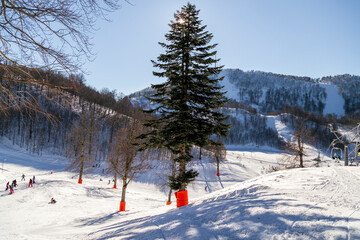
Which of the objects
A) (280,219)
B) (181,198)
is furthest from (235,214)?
(181,198)

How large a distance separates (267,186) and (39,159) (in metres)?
54.1

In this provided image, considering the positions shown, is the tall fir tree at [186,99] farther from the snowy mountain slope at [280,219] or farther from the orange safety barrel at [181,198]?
the snowy mountain slope at [280,219]

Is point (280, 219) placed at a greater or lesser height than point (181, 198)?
greater

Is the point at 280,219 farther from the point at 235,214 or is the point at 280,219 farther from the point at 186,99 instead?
the point at 186,99

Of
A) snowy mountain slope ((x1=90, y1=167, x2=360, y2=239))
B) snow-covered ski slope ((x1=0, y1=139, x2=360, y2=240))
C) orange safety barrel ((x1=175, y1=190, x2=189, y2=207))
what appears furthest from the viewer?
orange safety barrel ((x1=175, y1=190, x2=189, y2=207))

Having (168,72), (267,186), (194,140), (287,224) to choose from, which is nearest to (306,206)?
(287,224)

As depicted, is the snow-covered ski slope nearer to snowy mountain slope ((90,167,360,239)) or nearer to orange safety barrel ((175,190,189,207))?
snowy mountain slope ((90,167,360,239))

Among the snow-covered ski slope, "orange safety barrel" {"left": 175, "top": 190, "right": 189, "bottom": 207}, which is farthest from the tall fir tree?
the snow-covered ski slope

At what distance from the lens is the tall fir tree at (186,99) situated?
9.81 metres

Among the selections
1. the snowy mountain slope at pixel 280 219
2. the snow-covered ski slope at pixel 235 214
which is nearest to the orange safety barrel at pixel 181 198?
the snow-covered ski slope at pixel 235 214

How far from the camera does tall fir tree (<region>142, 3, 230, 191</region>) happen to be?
32.2 feet

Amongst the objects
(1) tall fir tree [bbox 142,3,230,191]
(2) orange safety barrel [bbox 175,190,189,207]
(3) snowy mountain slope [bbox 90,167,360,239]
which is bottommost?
(2) orange safety barrel [bbox 175,190,189,207]

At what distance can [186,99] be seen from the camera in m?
10.2

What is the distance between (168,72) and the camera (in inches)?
415
